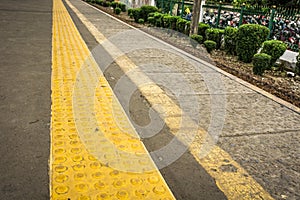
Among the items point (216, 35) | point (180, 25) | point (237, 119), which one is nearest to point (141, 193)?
point (237, 119)

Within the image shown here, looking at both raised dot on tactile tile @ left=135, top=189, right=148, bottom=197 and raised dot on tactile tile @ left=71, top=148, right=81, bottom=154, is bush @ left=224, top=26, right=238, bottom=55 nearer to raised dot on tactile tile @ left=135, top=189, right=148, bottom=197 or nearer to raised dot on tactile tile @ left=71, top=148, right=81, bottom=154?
raised dot on tactile tile @ left=71, top=148, right=81, bottom=154

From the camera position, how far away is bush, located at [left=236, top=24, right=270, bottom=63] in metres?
7.06

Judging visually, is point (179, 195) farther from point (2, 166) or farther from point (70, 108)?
point (70, 108)

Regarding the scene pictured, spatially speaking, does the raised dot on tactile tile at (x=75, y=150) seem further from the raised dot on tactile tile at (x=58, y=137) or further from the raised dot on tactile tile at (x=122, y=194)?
the raised dot on tactile tile at (x=122, y=194)

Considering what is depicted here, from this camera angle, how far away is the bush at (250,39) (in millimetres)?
7059

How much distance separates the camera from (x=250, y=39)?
7.07 metres

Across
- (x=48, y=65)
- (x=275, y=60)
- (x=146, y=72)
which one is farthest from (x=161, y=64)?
(x=275, y=60)

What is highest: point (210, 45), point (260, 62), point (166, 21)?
point (166, 21)

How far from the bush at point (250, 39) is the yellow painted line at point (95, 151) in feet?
14.5

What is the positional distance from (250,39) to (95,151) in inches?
229

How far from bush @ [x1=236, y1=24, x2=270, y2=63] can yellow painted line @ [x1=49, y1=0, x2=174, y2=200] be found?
14.5 feet

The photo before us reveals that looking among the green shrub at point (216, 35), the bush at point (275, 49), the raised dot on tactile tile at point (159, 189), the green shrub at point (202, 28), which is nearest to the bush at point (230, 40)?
the green shrub at point (216, 35)

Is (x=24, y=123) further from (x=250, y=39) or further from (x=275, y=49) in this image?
(x=250, y=39)

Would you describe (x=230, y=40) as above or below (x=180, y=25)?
below
